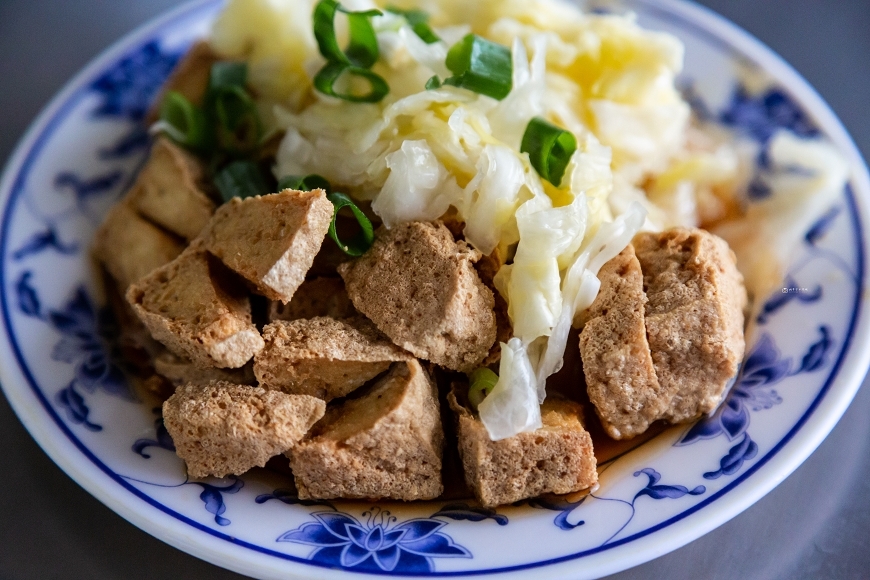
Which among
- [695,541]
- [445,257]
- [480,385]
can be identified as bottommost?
[695,541]

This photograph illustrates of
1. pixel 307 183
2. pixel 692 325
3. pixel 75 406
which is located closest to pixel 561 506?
pixel 692 325

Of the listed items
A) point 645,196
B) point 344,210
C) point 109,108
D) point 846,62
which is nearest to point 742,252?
point 645,196

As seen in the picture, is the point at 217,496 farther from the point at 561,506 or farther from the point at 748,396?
the point at 748,396

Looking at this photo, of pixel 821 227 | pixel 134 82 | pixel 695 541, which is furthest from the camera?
pixel 134 82

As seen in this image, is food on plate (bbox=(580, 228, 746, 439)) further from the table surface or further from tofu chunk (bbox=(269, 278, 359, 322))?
tofu chunk (bbox=(269, 278, 359, 322))

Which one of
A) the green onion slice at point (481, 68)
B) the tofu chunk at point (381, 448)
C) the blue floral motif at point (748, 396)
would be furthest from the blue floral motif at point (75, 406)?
the blue floral motif at point (748, 396)

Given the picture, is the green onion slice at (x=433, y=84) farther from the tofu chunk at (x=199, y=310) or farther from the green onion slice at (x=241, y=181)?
the tofu chunk at (x=199, y=310)

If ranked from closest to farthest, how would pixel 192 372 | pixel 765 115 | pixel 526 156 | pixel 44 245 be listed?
pixel 192 372 < pixel 526 156 < pixel 44 245 < pixel 765 115
